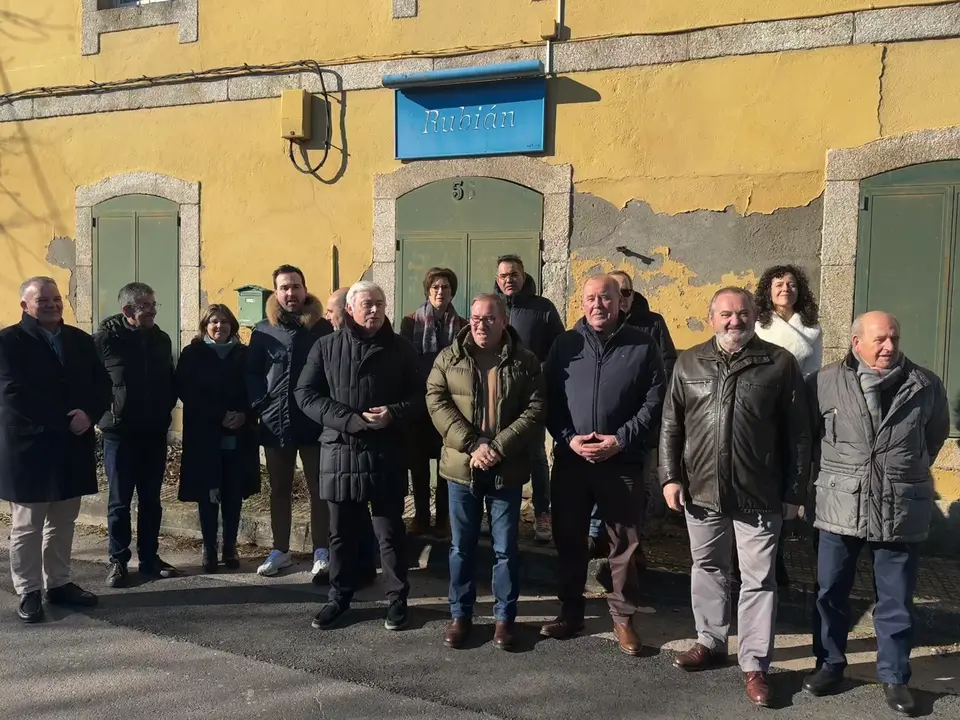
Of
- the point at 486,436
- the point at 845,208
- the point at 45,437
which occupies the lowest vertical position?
the point at 45,437

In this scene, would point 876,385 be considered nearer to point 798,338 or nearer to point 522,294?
point 798,338

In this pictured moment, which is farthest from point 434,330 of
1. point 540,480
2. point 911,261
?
point 911,261

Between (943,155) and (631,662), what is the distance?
398cm

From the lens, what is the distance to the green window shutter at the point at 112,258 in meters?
8.11

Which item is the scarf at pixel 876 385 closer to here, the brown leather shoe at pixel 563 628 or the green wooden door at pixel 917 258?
the brown leather shoe at pixel 563 628

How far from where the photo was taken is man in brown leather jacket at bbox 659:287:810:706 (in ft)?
11.8

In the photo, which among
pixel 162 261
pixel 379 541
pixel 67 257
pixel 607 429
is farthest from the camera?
pixel 67 257

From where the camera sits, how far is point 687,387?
148 inches

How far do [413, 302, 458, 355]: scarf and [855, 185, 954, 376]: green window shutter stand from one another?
2.91 meters

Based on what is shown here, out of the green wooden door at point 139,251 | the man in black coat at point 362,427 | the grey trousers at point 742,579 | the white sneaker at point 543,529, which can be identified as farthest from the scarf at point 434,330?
the green wooden door at point 139,251

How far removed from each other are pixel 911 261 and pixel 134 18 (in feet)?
23.5

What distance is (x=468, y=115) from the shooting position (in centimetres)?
677

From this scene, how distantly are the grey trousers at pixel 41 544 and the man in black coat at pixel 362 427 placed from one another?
1.51 metres

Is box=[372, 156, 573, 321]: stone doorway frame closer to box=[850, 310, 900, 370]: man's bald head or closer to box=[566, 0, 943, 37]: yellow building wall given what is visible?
box=[566, 0, 943, 37]: yellow building wall
